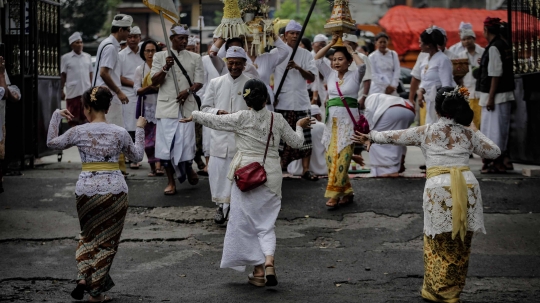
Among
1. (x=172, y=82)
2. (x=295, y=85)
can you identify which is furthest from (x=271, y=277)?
(x=295, y=85)

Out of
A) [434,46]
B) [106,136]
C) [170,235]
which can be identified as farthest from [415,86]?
[106,136]

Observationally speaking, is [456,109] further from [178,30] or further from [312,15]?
[312,15]

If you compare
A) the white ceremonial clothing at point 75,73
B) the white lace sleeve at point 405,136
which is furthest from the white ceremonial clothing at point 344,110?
the white ceremonial clothing at point 75,73

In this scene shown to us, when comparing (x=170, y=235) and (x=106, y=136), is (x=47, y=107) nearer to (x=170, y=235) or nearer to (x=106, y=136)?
(x=170, y=235)

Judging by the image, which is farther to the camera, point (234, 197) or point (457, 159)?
point (234, 197)

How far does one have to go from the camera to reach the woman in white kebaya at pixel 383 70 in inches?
536

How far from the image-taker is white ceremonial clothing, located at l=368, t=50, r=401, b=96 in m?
13.6

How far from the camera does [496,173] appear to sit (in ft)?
39.0

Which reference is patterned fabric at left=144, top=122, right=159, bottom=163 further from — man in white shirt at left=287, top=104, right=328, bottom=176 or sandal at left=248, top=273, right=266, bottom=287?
sandal at left=248, top=273, right=266, bottom=287

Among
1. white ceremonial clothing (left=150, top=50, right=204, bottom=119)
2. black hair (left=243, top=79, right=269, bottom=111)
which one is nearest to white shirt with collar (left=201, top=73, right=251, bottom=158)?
white ceremonial clothing (left=150, top=50, right=204, bottom=119)

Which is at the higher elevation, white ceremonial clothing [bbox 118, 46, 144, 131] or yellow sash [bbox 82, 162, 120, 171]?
white ceremonial clothing [bbox 118, 46, 144, 131]

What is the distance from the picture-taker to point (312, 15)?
3634 centimetres

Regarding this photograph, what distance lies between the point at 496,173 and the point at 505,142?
0.42 m

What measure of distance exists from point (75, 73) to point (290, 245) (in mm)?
7438
